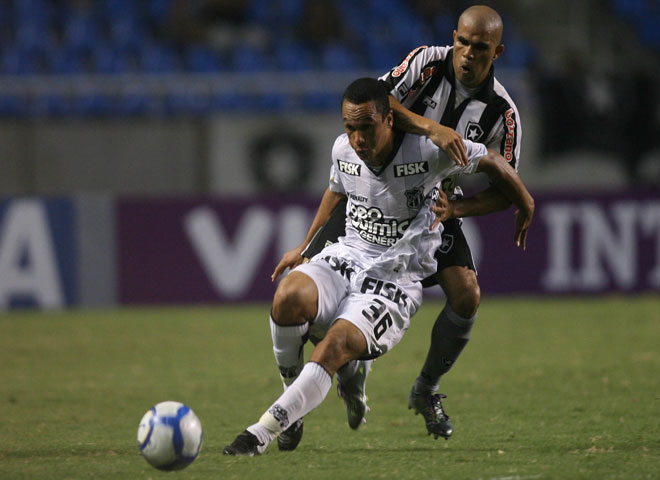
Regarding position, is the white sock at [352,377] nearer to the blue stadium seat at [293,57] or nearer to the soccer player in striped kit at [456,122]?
the soccer player in striped kit at [456,122]

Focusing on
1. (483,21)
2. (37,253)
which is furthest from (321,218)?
(37,253)

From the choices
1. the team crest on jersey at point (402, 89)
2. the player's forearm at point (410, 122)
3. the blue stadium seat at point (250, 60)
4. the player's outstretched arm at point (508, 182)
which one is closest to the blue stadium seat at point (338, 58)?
the blue stadium seat at point (250, 60)

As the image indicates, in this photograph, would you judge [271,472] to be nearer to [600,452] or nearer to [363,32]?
[600,452]

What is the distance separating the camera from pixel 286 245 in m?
11.8

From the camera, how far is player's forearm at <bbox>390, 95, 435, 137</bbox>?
5.12 m

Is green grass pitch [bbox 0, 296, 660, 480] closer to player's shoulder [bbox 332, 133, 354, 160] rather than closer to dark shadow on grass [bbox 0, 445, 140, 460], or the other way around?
dark shadow on grass [bbox 0, 445, 140, 460]

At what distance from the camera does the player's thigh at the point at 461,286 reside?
5.56 m

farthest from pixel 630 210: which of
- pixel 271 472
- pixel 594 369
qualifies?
pixel 271 472

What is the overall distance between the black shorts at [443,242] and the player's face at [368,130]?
64cm

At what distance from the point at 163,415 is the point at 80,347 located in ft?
16.9

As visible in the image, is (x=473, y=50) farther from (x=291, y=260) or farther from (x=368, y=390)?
(x=368, y=390)

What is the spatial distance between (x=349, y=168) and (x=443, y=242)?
737 millimetres

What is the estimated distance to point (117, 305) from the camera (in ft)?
39.2

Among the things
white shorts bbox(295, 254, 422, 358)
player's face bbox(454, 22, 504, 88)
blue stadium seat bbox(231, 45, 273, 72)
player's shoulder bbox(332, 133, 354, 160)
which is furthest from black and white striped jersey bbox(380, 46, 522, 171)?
blue stadium seat bbox(231, 45, 273, 72)
